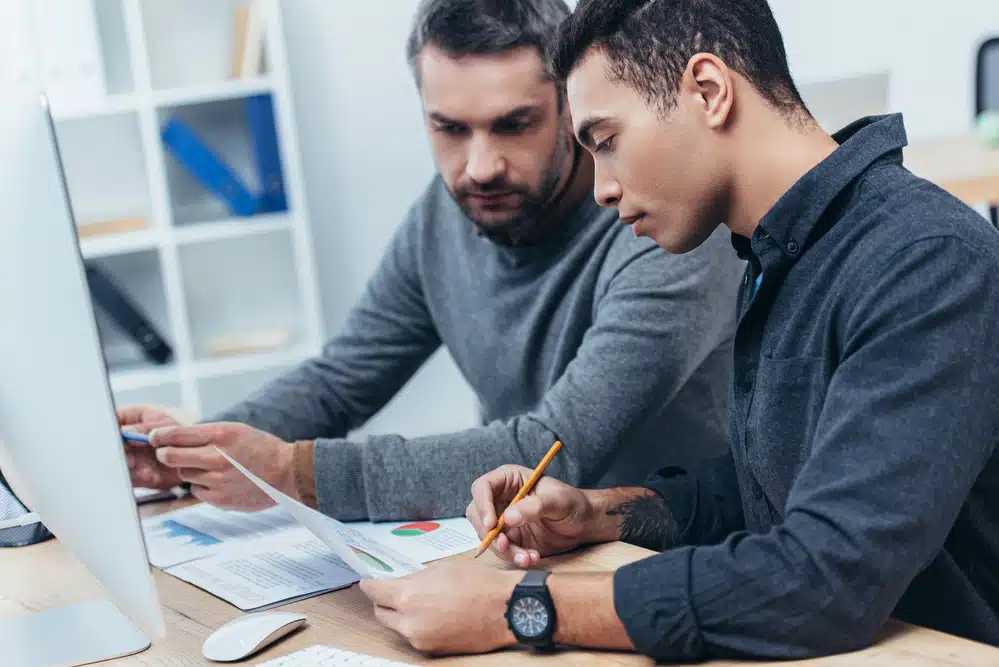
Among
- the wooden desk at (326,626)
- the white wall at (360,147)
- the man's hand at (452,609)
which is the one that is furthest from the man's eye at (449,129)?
the white wall at (360,147)

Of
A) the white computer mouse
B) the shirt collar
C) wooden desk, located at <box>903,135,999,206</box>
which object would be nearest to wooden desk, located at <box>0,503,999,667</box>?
the white computer mouse

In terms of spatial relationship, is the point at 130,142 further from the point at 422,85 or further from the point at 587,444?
the point at 587,444

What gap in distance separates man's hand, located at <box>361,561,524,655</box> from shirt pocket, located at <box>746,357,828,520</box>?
11.2 inches

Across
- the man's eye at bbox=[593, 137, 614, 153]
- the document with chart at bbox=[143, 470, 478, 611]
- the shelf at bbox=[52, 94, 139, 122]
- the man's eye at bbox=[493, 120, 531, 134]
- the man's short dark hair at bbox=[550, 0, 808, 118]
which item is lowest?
the document with chart at bbox=[143, 470, 478, 611]

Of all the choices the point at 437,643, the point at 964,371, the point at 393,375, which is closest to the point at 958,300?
the point at 964,371

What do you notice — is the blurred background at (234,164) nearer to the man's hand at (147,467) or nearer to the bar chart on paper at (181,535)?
the man's hand at (147,467)

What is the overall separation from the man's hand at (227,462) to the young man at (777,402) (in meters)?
0.34

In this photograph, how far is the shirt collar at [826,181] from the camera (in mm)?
1023

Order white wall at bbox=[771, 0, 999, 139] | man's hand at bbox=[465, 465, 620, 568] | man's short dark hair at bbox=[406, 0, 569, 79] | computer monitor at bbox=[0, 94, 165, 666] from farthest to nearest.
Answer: white wall at bbox=[771, 0, 999, 139] < man's short dark hair at bbox=[406, 0, 569, 79] < man's hand at bbox=[465, 465, 620, 568] < computer monitor at bbox=[0, 94, 165, 666]

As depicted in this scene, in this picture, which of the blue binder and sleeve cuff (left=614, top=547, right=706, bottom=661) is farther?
the blue binder

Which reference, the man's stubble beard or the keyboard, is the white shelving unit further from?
the keyboard

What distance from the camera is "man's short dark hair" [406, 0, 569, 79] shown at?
60.4 inches

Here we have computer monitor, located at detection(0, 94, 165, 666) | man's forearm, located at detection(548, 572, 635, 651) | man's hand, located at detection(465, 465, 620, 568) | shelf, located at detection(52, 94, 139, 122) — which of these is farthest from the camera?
shelf, located at detection(52, 94, 139, 122)

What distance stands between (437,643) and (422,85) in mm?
936
